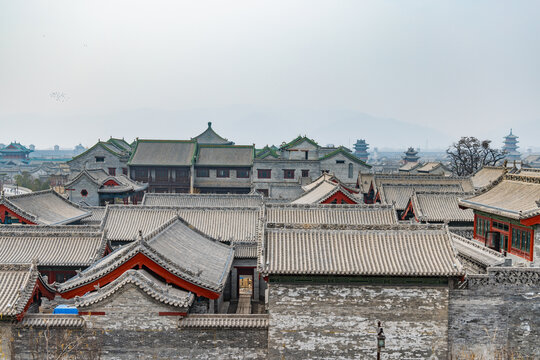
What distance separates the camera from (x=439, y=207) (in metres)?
34.9

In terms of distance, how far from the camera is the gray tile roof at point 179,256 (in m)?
18.4

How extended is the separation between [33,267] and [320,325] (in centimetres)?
1186

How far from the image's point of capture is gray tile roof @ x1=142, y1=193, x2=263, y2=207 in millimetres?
41000

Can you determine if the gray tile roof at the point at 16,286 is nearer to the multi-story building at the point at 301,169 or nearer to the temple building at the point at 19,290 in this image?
the temple building at the point at 19,290

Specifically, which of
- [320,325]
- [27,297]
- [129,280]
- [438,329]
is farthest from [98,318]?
[438,329]

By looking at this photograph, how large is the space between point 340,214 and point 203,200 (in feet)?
48.1

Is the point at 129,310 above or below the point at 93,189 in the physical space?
below

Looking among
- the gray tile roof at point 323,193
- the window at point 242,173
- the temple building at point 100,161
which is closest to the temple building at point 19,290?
the gray tile roof at point 323,193

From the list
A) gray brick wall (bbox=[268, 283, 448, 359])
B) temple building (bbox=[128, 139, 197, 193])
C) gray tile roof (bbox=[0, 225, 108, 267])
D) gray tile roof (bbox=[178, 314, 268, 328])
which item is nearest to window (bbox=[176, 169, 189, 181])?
temple building (bbox=[128, 139, 197, 193])

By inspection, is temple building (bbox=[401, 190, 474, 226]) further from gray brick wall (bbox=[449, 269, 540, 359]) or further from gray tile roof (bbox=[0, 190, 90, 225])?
gray tile roof (bbox=[0, 190, 90, 225])

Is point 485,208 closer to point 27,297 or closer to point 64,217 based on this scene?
point 27,297

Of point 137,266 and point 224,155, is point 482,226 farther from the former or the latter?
point 224,155

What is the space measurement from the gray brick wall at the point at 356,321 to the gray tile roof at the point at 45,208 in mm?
21220

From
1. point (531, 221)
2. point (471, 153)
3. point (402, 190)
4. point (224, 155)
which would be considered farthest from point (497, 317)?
point (471, 153)
